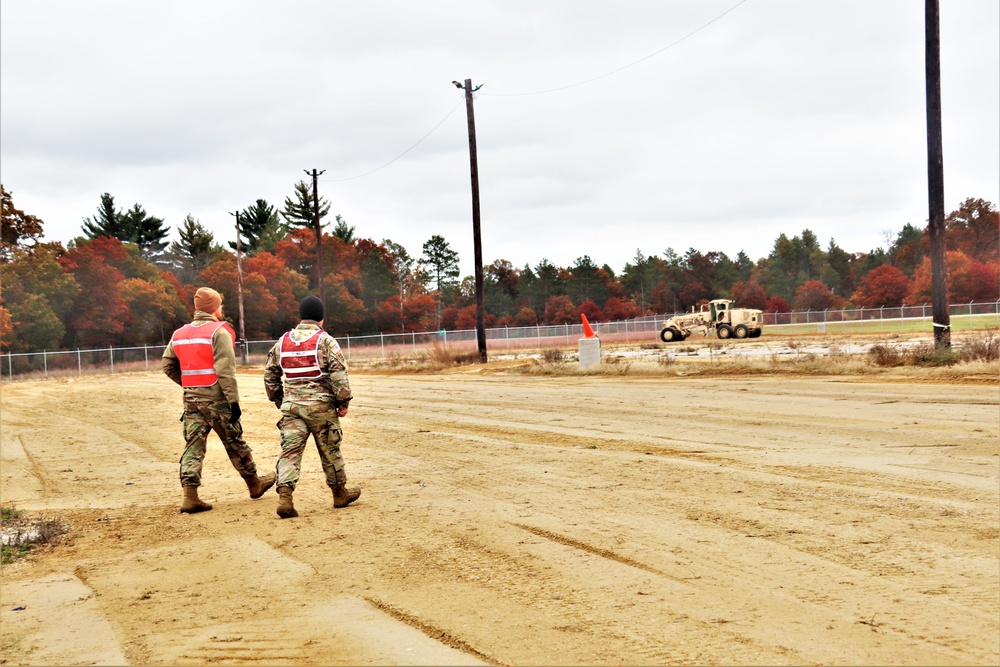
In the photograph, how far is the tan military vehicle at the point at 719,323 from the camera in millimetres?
48594

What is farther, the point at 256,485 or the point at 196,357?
the point at 256,485

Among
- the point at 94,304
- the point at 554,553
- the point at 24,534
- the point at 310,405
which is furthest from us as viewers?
the point at 94,304

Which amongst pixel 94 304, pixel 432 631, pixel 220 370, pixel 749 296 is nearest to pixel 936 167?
pixel 220 370

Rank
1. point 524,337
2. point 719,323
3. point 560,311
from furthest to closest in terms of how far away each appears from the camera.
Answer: point 560,311
point 524,337
point 719,323

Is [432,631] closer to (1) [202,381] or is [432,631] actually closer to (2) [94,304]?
(1) [202,381]

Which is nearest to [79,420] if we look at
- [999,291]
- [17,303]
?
[17,303]

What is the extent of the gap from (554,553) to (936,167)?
17911 mm

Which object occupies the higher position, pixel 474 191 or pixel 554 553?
pixel 474 191

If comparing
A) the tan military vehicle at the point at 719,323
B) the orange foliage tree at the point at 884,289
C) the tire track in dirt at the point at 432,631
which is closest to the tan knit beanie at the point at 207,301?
the tire track in dirt at the point at 432,631

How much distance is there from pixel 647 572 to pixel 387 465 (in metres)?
5.59

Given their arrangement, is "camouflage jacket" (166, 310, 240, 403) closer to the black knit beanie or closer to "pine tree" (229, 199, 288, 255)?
the black knit beanie

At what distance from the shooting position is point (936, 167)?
20344 mm

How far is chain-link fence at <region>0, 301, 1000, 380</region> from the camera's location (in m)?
49.0

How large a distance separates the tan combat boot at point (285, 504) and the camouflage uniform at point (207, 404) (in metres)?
0.84
